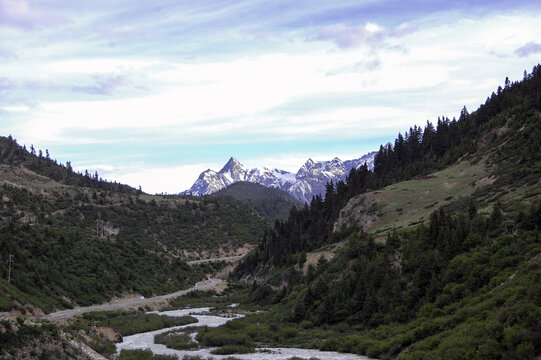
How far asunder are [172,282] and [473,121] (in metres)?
93.3

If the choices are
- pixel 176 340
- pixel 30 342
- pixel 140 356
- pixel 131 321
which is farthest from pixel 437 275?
pixel 131 321

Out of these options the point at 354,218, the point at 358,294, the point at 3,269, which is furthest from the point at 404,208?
the point at 3,269

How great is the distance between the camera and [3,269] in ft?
248

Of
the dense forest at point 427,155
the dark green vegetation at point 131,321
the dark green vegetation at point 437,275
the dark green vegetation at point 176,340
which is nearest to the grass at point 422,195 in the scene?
the dark green vegetation at point 437,275

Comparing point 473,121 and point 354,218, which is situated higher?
point 473,121

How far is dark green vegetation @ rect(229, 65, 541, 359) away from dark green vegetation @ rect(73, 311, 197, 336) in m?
11.9

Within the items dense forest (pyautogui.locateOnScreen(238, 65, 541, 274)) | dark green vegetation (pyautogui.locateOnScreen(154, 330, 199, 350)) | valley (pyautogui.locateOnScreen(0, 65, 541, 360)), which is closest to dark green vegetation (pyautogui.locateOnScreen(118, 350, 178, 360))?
Answer: valley (pyautogui.locateOnScreen(0, 65, 541, 360))

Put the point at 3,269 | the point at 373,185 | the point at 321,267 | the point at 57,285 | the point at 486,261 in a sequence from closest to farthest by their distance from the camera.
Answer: the point at 486,261 → the point at 321,267 → the point at 3,269 → the point at 57,285 → the point at 373,185

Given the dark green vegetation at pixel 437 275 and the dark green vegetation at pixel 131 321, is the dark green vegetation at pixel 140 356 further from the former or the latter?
the dark green vegetation at pixel 131 321

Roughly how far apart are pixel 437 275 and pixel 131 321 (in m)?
44.2

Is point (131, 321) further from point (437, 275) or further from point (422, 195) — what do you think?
point (422, 195)

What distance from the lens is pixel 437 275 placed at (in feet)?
151

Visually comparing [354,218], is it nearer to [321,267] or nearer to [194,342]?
[321,267]

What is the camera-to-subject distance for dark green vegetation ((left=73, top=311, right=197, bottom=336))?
2537 inches
